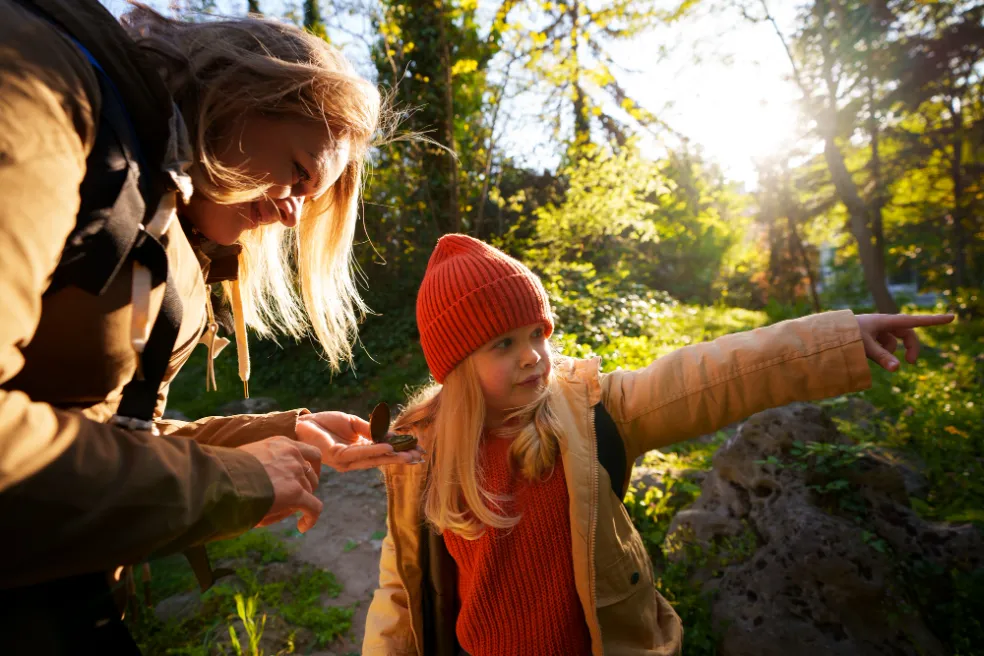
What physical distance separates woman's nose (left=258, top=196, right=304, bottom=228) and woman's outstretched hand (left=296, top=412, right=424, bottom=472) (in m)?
0.68

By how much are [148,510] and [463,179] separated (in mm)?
8249

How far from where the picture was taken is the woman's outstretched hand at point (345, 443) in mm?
1653

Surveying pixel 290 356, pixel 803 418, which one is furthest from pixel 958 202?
pixel 290 356

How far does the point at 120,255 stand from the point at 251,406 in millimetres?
7698

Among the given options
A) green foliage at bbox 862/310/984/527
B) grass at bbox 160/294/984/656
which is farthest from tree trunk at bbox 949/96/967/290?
green foliage at bbox 862/310/984/527

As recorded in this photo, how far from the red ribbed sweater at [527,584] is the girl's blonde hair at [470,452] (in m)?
0.06

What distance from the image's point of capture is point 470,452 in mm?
1991

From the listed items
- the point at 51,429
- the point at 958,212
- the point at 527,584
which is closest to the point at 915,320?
the point at 527,584

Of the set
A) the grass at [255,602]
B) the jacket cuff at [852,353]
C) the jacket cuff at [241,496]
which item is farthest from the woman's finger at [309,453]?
the grass at [255,602]

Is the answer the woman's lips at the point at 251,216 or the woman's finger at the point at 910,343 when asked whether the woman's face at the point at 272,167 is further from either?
the woman's finger at the point at 910,343

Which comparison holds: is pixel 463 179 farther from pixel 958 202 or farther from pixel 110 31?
pixel 958 202

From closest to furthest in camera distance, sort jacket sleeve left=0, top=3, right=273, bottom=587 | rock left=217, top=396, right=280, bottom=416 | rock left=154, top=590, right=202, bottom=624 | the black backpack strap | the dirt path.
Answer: jacket sleeve left=0, top=3, right=273, bottom=587
the black backpack strap
rock left=154, top=590, right=202, bottom=624
the dirt path
rock left=217, top=396, right=280, bottom=416

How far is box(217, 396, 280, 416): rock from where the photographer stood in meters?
7.77

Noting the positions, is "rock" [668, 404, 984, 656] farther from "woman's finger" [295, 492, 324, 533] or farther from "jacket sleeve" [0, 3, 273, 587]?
"jacket sleeve" [0, 3, 273, 587]
